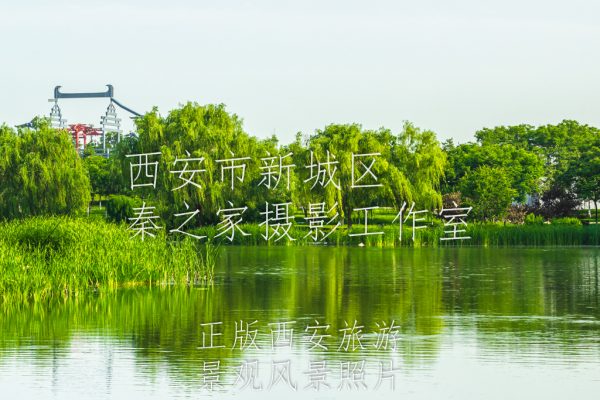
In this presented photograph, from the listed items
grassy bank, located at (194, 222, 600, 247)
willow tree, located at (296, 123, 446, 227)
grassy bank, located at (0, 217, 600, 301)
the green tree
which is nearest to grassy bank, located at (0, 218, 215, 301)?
grassy bank, located at (0, 217, 600, 301)

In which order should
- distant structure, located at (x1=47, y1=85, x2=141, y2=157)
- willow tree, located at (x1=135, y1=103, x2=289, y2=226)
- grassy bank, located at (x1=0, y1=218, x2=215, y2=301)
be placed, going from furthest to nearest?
distant structure, located at (x1=47, y1=85, x2=141, y2=157), willow tree, located at (x1=135, y1=103, x2=289, y2=226), grassy bank, located at (x1=0, y1=218, x2=215, y2=301)

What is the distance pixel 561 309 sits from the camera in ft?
65.0

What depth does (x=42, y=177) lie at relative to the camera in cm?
5106

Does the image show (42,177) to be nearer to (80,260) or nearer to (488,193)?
(488,193)

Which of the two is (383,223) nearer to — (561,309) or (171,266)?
(171,266)

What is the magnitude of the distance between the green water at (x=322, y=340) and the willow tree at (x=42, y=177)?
25.8 metres

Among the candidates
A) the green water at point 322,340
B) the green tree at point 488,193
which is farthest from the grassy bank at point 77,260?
the green tree at point 488,193

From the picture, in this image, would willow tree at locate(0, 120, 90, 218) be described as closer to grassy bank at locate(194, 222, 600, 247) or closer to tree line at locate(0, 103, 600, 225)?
tree line at locate(0, 103, 600, 225)

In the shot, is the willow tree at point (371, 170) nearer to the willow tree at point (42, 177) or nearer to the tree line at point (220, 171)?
the tree line at point (220, 171)

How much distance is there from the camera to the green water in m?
11.4

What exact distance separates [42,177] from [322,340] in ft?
126

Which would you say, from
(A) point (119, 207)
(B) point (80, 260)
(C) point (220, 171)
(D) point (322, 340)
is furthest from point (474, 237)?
(D) point (322, 340)

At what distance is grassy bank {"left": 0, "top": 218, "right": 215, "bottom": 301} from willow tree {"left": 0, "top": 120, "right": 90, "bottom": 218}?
25750 millimetres

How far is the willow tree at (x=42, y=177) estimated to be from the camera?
51.2 meters
